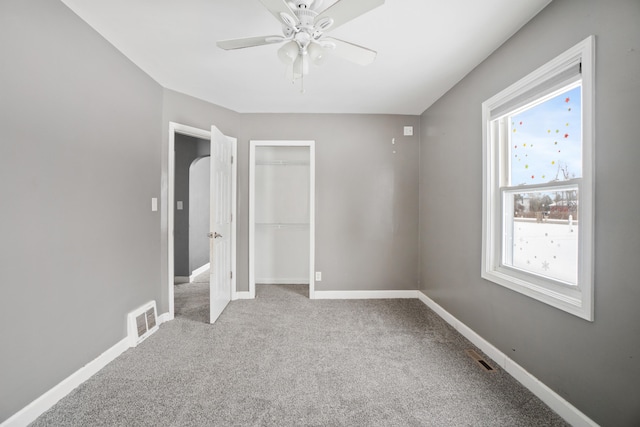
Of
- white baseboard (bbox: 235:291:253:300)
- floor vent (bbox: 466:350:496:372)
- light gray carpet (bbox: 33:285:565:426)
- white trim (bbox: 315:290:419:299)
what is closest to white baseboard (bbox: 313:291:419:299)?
white trim (bbox: 315:290:419:299)

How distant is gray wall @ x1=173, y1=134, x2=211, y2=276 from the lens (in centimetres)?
439

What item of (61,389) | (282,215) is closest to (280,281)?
(282,215)

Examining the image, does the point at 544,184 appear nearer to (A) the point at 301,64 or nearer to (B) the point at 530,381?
(B) the point at 530,381

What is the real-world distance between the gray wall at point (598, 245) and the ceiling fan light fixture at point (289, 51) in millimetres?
1570

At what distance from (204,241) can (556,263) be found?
5.16 meters

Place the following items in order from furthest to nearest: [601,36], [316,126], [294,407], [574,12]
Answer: [316,126] < [294,407] < [574,12] < [601,36]

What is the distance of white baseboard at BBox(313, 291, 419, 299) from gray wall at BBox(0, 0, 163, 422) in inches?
84.6

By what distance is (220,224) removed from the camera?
2982mm

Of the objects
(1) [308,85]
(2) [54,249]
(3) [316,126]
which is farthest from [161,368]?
(3) [316,126]

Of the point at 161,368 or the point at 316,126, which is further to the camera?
the point at 316,126

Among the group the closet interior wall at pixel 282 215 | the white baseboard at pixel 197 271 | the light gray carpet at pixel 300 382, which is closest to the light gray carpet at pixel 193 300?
the white baseboard at pixel 197 271

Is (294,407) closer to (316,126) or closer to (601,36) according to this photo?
(601,36)

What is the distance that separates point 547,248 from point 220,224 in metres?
2.93

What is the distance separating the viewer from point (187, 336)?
2508 millimetres
